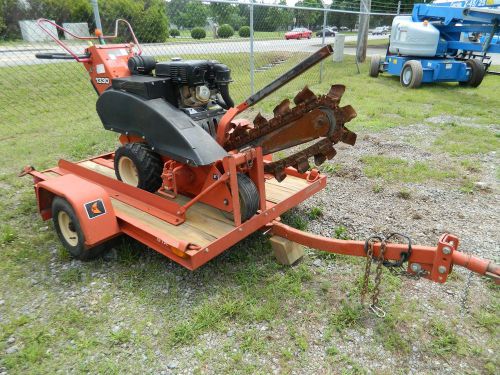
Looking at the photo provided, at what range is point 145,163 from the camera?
3807 mm

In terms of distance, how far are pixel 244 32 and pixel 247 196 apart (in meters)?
6.45

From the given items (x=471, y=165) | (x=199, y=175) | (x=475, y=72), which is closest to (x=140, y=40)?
(x=199, y=175)

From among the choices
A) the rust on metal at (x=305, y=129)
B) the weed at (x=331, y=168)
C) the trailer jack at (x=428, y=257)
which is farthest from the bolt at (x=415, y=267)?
the weed at (x=331, y=168)

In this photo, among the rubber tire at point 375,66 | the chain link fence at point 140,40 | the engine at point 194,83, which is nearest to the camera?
the engine at point 194,83

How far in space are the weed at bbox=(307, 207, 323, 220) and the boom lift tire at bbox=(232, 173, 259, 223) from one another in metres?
1.09

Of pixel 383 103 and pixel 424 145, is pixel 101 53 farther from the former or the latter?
pixel 383 103

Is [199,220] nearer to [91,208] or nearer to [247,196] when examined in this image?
[247,196]

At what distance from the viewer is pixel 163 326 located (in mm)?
2836

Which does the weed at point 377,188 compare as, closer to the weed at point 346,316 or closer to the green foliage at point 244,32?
the weed at point 346,316

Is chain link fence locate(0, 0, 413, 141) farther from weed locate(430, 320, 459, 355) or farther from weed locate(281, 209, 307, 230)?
weed locate(430, 320, 459, 355)

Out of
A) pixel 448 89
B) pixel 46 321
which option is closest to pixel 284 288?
pixel 46 321

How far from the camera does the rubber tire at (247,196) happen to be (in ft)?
10.7

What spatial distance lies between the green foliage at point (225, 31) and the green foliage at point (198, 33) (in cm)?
44

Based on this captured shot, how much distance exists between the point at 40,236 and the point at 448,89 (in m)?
11.0
